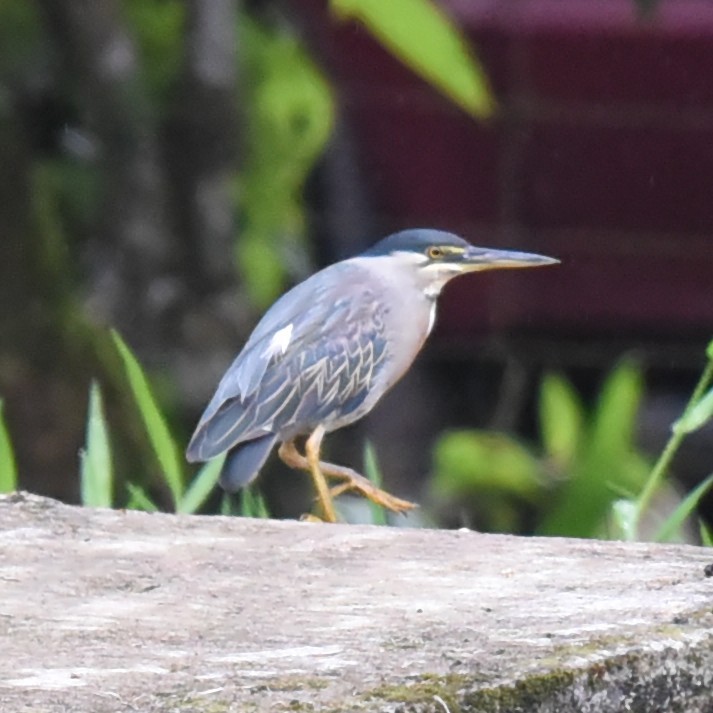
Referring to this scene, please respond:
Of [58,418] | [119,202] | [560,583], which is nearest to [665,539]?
[560,583]

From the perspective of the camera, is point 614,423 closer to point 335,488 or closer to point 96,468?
point 335,488

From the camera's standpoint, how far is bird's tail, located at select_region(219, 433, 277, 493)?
335cm

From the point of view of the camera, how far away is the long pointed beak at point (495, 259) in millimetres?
3734

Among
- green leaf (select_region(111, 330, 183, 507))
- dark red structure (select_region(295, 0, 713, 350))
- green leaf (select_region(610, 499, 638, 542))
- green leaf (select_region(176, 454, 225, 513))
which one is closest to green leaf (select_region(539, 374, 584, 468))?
dark red structure (select_region(295, 0, 713, 350))

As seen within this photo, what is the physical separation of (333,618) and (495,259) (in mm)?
1896

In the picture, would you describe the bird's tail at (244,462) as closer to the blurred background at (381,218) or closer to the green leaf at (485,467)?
the blurred background at (381,218)

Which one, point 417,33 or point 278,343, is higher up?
point 417,33

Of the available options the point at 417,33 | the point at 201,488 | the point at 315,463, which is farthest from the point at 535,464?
the point at 417,33

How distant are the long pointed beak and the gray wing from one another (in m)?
0.21

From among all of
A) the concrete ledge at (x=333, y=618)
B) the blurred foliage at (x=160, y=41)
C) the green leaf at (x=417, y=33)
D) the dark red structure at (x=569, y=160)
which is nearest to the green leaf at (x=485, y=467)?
the dark red structure at (x=569, y=160)

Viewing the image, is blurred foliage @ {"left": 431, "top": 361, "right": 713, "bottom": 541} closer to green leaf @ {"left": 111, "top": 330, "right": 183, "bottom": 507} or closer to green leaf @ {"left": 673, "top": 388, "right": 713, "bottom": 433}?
green leaf @ {"left": 673, "top": 388, "right": 713, "bottom": 433}

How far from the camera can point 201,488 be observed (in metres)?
3.31

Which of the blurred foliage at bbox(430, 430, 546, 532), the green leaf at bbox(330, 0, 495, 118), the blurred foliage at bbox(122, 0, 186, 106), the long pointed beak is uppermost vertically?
the green leaf at bbox(330, 0, 495, 118)

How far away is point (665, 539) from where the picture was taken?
3.03 metres
